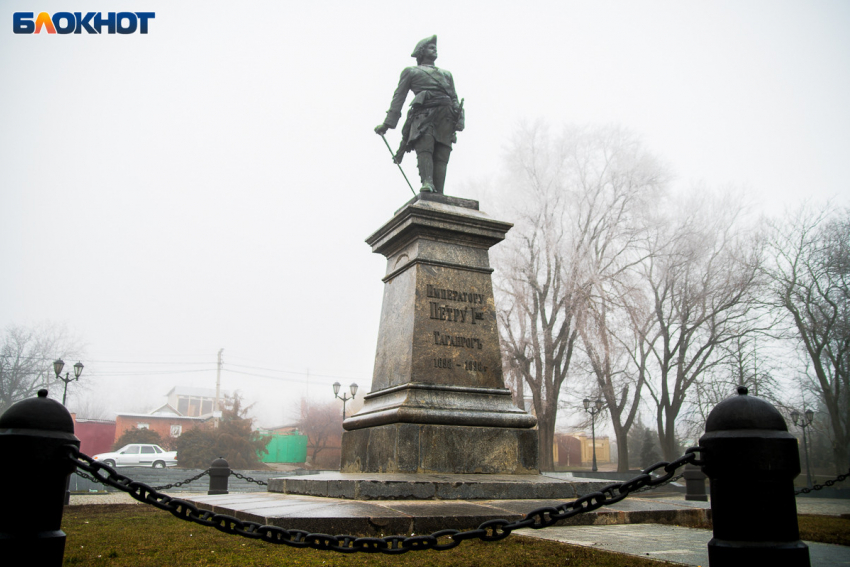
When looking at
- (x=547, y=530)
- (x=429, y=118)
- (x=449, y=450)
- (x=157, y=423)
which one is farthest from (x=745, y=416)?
(x=157, y=423)

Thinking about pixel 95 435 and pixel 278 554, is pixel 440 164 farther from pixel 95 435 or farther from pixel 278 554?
pixel 95 435

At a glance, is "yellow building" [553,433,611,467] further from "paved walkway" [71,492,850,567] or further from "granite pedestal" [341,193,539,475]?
"paved walkway" [71,492,850,567]

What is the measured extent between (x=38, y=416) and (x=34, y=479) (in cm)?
24

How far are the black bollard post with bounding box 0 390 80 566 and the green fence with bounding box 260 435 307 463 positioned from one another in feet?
153

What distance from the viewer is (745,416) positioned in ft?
8.05

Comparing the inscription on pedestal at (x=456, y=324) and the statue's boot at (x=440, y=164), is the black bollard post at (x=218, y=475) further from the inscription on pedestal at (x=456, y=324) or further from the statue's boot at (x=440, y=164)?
the statue's boot at (x=440, y=164)

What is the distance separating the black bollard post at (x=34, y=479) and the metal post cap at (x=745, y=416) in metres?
2.45

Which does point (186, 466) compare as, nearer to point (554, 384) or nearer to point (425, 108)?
point (554, 384)

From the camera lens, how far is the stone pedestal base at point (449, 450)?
6203 mm

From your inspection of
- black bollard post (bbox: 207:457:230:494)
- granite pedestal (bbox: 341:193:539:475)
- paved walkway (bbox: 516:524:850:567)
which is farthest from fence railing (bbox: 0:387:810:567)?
black bollard post (bbox: 207:457:230:494)

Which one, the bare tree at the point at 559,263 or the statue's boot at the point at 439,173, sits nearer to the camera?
the statue's boot at the point at 439,173

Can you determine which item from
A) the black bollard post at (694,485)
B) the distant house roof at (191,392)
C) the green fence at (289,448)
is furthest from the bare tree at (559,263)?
the distant house roof at (191,392)

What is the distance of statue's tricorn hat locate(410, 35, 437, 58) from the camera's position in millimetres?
8680

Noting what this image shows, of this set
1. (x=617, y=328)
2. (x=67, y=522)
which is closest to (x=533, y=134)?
(x=617, y=328)
